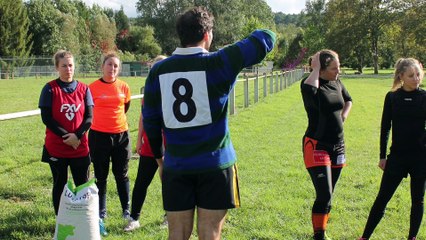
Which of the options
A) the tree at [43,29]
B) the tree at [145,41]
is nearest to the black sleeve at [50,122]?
the tree at [43,29]

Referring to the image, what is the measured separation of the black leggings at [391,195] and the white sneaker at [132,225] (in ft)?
7.77

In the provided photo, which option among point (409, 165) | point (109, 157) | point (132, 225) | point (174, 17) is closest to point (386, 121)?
point (409, 165)

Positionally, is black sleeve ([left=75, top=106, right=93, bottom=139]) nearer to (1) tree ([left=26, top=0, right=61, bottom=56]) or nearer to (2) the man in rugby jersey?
(2) the man in rugby jersey

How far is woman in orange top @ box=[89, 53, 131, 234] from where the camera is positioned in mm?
4949

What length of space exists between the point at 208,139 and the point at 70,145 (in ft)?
7.31

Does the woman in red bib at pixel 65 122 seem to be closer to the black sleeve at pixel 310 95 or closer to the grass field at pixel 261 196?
the grass field at pixel 261 196

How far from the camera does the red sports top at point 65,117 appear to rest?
14.5 ft

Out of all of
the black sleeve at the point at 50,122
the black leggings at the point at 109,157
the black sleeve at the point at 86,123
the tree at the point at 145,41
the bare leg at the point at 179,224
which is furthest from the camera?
the tree at the point at 145,41

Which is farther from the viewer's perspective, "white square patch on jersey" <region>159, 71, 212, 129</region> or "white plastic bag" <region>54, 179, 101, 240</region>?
"white plastic bag" <region>54, 179, 101, 240</region>

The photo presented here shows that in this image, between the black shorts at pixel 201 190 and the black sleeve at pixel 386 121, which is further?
the black sleeve at pixel 386 121

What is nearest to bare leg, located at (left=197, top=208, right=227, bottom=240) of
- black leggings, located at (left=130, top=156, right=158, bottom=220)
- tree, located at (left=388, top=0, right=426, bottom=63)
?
black leggings, located at (left=130, top=156, right=158, bottom=220)

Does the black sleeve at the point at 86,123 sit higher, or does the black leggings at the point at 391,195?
the black sleeve at the point at 86,123

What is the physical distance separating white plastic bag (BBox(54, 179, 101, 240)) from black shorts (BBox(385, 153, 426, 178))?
2.74 m

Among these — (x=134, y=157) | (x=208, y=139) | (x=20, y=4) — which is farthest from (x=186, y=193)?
(x=20, y=4)
